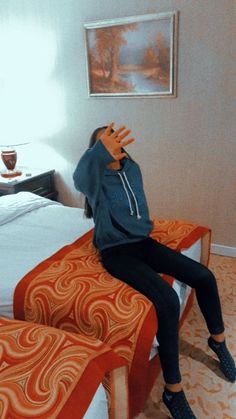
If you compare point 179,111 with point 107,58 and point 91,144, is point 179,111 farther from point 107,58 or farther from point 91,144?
point 91,144

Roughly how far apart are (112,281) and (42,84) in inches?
87.8

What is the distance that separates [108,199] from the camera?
155 cm

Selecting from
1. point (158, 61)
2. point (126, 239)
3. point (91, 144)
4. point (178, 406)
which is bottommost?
point (178, 406)

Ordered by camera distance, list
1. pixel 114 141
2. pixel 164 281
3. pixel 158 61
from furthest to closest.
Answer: pixel 158 61 < pixel 114 141 < pixel 164 281

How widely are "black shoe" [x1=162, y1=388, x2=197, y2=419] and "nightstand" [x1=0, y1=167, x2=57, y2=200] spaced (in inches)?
78.4

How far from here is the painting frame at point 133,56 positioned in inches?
Answer: 93.9

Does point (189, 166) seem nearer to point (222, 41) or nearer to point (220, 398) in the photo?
point (222, 41)

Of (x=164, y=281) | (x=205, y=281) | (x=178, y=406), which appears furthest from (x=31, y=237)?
(x=178, y=406)

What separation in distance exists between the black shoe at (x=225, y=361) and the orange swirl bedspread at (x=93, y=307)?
325mm

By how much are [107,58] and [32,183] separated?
4.01ft

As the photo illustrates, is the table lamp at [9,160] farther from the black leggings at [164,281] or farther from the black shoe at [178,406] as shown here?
the black shoe at [178,406]

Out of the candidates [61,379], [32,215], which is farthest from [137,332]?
[32,215]

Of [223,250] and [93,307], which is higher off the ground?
[93,307]

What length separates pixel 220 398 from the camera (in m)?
1.44
